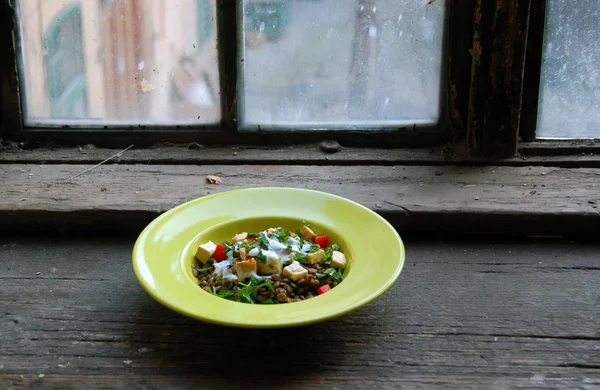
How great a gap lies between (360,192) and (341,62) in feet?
1.04

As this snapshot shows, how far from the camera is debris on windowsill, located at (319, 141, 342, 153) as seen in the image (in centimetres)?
125

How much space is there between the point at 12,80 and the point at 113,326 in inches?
29.2

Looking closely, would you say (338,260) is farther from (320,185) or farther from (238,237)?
(320,185)

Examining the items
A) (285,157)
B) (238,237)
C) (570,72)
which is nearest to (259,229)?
(238,237)

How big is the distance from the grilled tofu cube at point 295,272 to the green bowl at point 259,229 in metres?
0.06

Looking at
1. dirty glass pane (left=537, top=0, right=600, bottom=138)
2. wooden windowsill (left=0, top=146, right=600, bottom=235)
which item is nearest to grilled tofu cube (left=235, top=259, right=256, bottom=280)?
wooden windowsill (left=0, top=146, right=600, bottom=235)

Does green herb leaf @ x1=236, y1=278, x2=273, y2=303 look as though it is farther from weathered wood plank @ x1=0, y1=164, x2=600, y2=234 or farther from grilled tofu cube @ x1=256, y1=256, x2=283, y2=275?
weathered wood plank @ x1=0, y1=164, x2=600, y2=234

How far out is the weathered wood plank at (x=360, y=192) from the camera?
3.25ft

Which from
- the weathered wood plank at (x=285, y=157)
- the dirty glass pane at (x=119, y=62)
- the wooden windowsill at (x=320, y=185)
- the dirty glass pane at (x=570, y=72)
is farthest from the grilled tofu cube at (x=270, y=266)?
the dirty glass pane at (x=570, y=72)

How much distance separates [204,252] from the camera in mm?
821

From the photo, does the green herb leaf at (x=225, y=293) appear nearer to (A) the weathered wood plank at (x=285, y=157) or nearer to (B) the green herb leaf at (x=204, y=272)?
(B) the green herb leaf at (x=204, y=272)

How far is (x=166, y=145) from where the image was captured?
4.24ft

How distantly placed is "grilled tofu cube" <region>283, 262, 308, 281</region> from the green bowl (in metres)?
0.06

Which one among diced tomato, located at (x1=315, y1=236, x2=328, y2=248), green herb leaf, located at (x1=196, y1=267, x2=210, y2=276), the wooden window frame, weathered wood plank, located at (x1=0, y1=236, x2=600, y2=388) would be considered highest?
the wooden window frame
